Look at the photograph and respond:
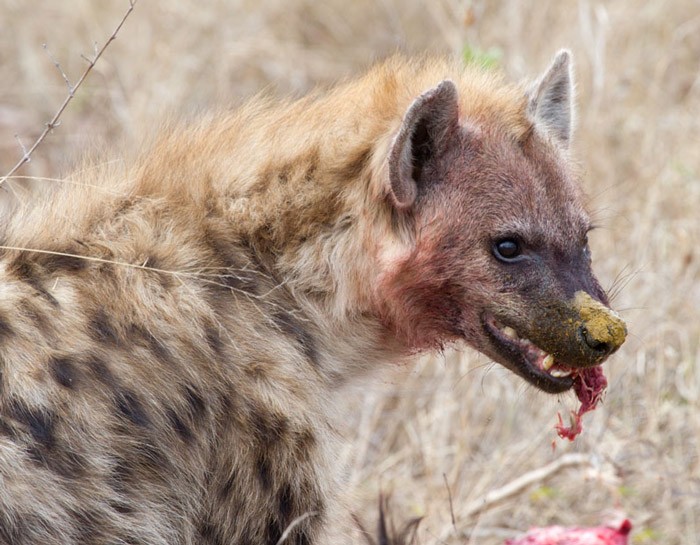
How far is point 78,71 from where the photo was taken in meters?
5.94

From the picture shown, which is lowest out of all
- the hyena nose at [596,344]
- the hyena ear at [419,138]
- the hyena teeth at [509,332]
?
the hyena nose at [596,344]

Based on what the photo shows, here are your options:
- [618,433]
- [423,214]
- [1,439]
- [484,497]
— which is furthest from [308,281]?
[618,433]

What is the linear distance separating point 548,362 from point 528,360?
41 millimetres

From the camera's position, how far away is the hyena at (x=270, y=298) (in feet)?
7.16

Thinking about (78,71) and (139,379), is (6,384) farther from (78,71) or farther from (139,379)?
(78,71)

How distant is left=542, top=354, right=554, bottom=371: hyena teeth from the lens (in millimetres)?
2322

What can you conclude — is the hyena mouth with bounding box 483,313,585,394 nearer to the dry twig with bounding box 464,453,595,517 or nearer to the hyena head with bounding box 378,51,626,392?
the hyena head with bounding box 378,51,626,392

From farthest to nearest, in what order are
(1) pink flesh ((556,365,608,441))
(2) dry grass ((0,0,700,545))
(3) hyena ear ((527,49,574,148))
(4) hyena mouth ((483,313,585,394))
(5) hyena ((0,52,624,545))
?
(2) dry grass ((0,0,700,545)) < (3) hyena ear ((527,49,574,148)) < (1) pink flesh ((556,365,608,441)) < (4) hyena mouth ((483,313,585,394)) < (5) hyena ((0,52,624,545))

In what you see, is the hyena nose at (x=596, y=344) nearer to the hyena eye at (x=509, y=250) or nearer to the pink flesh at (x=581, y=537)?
the hyena eye at (x=509, y=250)

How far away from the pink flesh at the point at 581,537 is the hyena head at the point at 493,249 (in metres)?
0.46

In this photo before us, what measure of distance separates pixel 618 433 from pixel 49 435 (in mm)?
2055

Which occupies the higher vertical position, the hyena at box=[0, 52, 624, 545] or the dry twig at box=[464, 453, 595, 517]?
the hyena at box=[0, 52, 624, 545]

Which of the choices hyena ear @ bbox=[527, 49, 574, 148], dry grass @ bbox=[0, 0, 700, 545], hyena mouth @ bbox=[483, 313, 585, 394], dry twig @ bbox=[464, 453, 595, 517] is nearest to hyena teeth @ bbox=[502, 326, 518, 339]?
hyena mouth @ bbox=[483, 313, 585, 394]

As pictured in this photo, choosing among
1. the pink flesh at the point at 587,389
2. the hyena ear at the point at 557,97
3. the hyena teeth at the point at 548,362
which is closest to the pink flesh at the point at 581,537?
the pink flesh at the point at 587,389
